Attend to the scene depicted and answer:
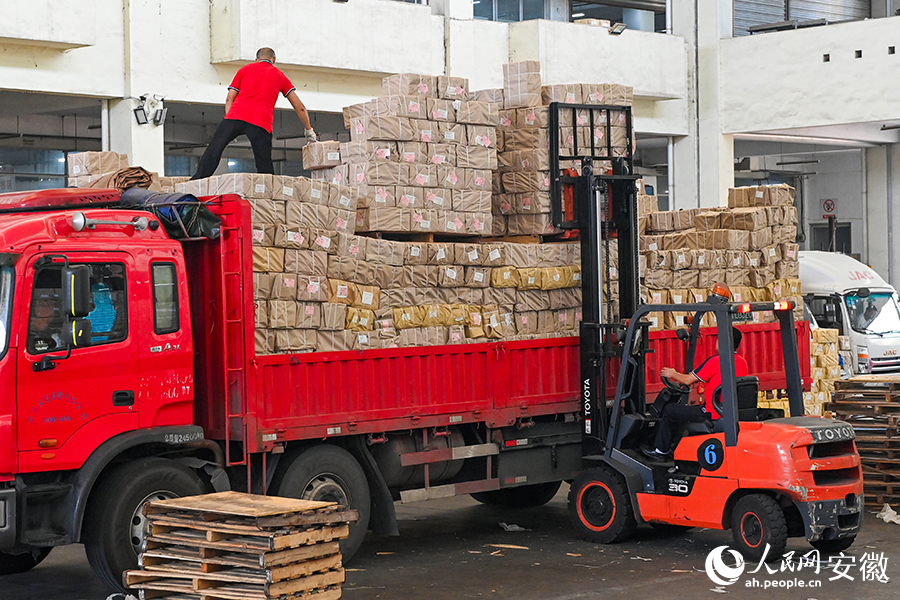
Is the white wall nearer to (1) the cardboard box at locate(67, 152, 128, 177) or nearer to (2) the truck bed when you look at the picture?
(2) the truck bed

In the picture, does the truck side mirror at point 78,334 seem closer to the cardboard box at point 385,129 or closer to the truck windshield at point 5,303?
the truck windshield at point 5,303

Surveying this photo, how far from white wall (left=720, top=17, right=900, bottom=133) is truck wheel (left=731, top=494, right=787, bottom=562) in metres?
15.3

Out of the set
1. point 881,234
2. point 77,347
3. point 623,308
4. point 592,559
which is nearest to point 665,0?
point 881,234

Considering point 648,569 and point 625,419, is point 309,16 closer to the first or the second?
point 625,419

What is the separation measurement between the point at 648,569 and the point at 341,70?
37.9ft

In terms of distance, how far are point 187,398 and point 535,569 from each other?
3.08 metres

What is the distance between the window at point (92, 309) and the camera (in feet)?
25.2

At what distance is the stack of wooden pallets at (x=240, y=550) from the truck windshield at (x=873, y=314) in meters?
14.6

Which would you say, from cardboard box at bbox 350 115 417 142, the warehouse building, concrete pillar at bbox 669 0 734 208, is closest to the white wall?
the warehouse building

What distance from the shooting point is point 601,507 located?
408 inches

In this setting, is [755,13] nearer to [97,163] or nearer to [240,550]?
[97,163]

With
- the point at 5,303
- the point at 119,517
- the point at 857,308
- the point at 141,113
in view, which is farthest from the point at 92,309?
the point at 857,308

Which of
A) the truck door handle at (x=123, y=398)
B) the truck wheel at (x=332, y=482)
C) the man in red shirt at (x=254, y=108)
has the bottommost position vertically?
the truck wheel at (x=332, y=482)

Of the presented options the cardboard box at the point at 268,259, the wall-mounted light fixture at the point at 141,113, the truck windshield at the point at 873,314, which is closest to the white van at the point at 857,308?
the truck windshield at the point at 873,314
